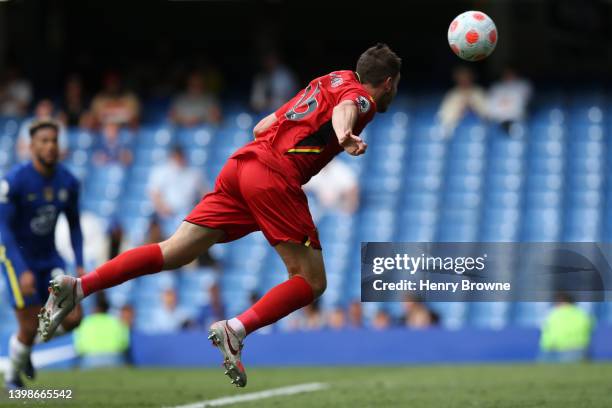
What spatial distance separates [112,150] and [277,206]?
14029 mm

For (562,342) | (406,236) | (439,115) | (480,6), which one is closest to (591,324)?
(562,342)

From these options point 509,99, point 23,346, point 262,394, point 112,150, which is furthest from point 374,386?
point 112,150

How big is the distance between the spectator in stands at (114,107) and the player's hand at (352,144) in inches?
571

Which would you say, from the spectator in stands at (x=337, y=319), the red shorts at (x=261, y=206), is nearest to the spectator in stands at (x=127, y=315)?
the spectator in stands at (x=337, y=319)

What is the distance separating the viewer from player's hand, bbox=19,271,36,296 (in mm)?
9391

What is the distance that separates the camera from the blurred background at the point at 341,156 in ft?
59.5

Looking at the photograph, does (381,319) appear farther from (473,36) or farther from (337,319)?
(473,36)

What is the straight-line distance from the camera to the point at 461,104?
65.2 ft

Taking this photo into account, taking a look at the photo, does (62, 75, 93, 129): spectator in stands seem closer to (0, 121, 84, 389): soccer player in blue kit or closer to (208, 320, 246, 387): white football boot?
(0, 121, 84, 389): soccer player in blue kit

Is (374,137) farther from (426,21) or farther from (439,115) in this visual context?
(426,21)

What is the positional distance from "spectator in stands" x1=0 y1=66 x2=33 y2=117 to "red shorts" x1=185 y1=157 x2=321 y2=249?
14956 millimetres

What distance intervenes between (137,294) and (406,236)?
14.0 ft

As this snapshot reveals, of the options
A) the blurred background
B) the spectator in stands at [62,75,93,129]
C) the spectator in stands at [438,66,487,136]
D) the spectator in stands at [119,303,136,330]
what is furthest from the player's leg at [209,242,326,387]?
the spectator in stands at [62,75,93,129]

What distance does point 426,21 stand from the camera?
23.0 metres
